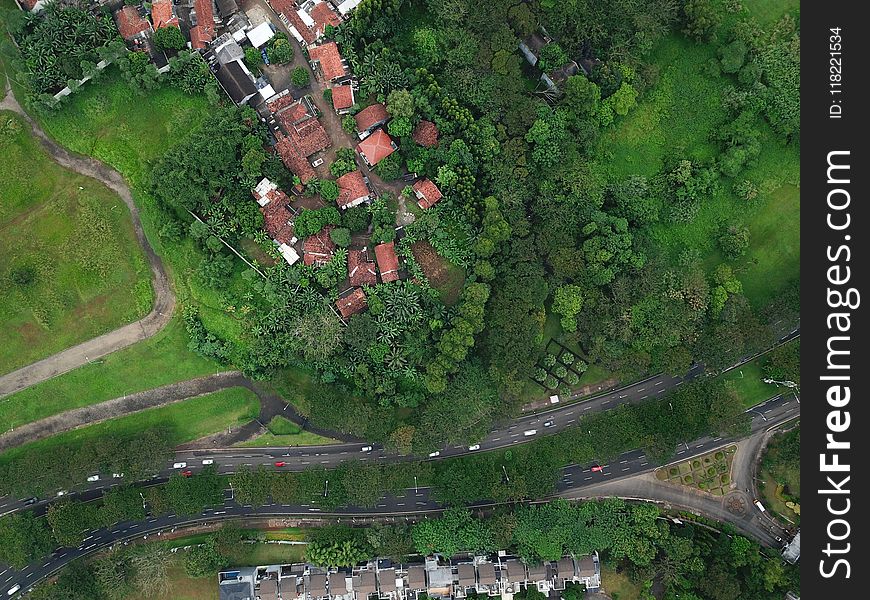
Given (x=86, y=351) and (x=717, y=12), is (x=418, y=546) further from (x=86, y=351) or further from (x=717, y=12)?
(x=717, y=12)

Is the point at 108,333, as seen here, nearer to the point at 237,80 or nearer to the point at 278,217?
the point at 278,217

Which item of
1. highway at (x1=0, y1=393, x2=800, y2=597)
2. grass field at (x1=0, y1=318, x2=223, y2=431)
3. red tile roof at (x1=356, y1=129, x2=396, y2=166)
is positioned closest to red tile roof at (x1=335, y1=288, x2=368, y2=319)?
red tile roof at (x1=356, y1=129, x2=396, y2=166)

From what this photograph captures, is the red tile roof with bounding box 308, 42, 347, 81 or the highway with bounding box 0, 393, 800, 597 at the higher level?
the red tile roof with bounding box 308, 42, 347, 81

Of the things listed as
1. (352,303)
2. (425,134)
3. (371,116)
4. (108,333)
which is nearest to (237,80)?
(371,116)

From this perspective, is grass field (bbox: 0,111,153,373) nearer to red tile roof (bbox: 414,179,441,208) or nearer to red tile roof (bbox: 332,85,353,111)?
red tile roof (bbox: 332,85,353,111)

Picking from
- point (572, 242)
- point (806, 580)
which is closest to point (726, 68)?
point (572, 242)
